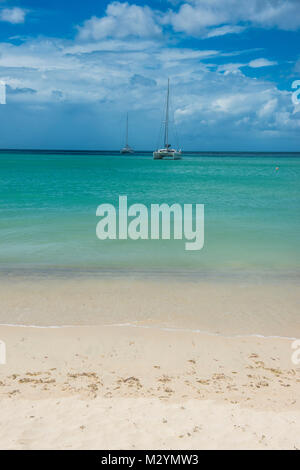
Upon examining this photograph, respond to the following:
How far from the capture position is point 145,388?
17.3 ft

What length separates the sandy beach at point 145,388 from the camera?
426cm

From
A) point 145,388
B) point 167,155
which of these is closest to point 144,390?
point 145,388

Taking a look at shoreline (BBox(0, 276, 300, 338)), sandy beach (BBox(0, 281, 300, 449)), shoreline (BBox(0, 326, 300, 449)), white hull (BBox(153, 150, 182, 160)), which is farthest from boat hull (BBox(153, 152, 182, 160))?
shoreline (BBox(0, 326, 300, 449))

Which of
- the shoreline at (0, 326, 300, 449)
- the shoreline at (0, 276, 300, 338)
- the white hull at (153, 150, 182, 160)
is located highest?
the white hull at (153, 150, 182, 160)

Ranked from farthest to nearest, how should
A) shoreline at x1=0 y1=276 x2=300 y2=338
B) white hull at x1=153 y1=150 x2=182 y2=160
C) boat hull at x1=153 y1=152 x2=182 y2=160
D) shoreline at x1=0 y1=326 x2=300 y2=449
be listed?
boat hull at x1=153 y1=152 x2=182 y2=160 < white hull at x1=153 y1=150 x2=182 y2=160 < shoreline at x1=0 y1=276 x2=300 y2=338 < shoreline at x1=0 y1=326 x2=300 y2=449

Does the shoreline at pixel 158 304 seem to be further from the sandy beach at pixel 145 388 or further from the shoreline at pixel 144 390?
the shoreline at pixel 144 390

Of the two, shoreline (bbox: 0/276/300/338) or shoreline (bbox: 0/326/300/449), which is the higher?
shoreline (bbox: 0/276/300/338)

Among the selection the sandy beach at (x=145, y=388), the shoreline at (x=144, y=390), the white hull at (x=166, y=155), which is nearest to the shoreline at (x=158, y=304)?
the sandy beach at (x=145, y=388)

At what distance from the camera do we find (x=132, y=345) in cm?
659

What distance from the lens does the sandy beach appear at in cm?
426

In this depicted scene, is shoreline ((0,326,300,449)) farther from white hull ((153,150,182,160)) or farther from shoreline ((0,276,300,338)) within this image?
white hull ((153,150,182,160))

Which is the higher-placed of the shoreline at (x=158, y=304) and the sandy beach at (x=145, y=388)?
the shoreline at (x=158, y=304)

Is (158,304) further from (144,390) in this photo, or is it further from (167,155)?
(167,155)
